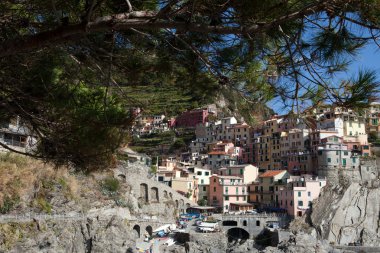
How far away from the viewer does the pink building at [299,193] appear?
35931mm

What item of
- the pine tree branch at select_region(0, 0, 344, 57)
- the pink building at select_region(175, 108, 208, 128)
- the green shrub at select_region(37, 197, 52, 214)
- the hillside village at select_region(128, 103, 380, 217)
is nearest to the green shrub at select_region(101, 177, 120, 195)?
the green shrub at select_region(37, 197, 52, 214)

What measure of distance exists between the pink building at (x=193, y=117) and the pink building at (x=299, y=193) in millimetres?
22376

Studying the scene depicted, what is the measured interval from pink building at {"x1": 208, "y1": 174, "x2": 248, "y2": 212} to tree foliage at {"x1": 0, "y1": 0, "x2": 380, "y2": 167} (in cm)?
3508

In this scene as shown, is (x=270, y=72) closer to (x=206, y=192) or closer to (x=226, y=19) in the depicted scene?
(x=226, y=19)

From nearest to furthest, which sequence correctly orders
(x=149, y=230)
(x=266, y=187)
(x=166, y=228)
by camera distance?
(x=149, y=230) < (x=166, y=228) < (x=266, y=187)

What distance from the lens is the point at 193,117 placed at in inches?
2381

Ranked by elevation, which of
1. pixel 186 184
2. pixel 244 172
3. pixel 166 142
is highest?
pixel 166 142

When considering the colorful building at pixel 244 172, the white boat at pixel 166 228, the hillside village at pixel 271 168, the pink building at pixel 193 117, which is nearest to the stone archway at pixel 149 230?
the white boat at pixel 166 228

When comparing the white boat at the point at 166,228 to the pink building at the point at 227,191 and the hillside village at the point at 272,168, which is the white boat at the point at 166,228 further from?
the pink building at the point at 227,191

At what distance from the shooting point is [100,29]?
10.3 ft

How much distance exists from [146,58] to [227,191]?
3577cm

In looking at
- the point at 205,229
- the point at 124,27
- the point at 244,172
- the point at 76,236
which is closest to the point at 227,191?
the point at 244,172

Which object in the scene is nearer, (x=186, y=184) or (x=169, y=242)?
(x=169, y=242)

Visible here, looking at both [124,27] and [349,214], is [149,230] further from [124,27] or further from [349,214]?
[124,27]
